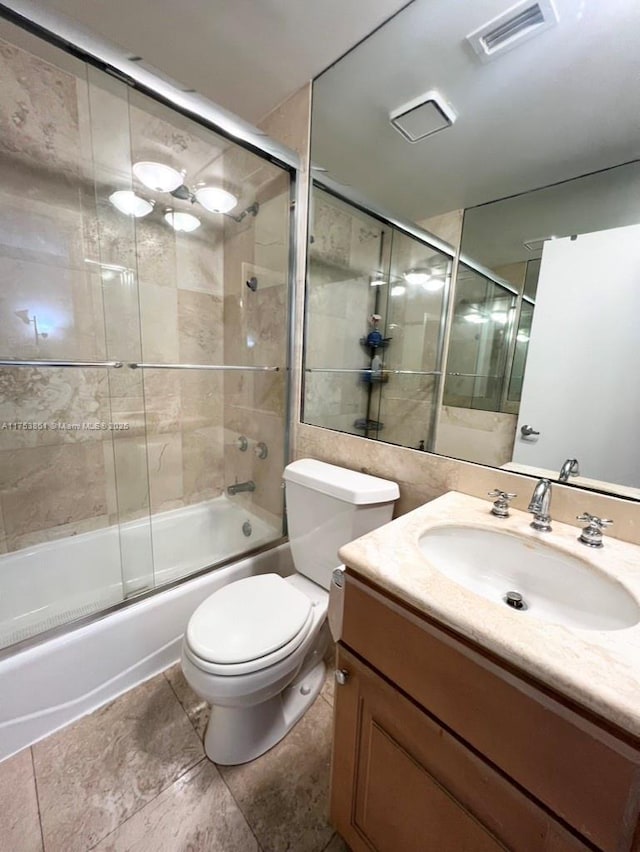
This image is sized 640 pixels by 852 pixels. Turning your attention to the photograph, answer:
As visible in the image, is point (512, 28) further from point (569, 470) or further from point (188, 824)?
point (188, 824)

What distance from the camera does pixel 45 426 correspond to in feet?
5.23

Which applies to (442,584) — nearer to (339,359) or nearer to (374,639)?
(374,639)

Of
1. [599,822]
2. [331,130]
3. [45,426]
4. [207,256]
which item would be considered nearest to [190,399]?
[45,426]

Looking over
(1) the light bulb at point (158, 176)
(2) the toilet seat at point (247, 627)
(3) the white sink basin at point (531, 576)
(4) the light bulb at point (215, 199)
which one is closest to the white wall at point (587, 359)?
(3) the white sink basin at point (531, 576)

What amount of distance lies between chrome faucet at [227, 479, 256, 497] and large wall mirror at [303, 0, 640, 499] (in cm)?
71

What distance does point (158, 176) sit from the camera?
5.43 ft

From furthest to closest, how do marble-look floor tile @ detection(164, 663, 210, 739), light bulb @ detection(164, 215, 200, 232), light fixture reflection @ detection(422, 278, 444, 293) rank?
light bulb @ detection(164, 215, 200, 232) < light fixture reflection @ detection(422, 278, 444, 293) < marble-look floor tile @ detection(164, 663, 210, 739)

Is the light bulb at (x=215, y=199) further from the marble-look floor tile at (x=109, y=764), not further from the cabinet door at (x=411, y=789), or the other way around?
the marble-look floor tile at (x=109, y=764)

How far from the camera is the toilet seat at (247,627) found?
949mm

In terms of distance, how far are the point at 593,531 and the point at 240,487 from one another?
5.62 feet

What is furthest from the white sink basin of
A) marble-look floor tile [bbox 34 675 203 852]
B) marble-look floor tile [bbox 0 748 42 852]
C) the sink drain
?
marble-look floor tile [bbox 0 748 42 852]

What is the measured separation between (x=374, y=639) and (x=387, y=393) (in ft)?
3.27

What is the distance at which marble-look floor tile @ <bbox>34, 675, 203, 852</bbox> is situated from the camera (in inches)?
35.5

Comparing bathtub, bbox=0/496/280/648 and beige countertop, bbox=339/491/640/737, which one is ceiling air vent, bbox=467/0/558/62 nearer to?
beige countertop, bbox=339/491/640/737
